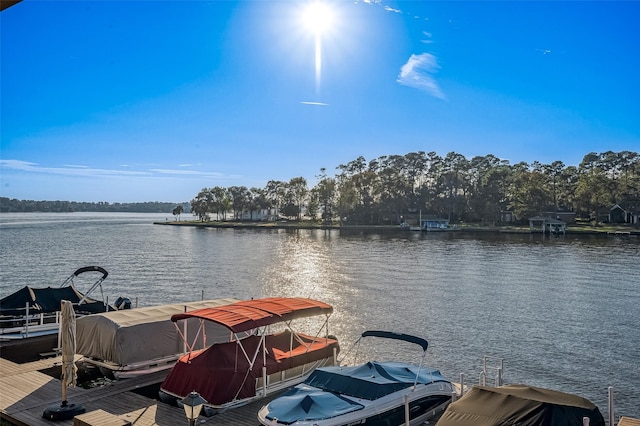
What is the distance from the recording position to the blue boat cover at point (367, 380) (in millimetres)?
12648

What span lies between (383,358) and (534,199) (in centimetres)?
11898

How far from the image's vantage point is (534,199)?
129875 mm

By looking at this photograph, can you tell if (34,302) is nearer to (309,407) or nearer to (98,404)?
(98,404)

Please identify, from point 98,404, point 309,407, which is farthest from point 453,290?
point 98,404

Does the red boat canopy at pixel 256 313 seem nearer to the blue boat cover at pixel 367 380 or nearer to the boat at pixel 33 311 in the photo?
the blue boat cover at pixel 367 380

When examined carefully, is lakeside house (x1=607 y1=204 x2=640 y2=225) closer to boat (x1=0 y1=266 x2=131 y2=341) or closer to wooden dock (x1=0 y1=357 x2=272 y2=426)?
boat (x1=0 y1=266 x2=131 y2=341)

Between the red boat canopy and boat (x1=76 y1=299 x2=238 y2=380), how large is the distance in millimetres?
1484

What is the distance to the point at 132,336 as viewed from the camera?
54.4 ft

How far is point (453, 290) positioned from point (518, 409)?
3395 cm

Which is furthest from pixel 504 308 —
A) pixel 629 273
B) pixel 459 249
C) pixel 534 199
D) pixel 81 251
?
pixel 534 199

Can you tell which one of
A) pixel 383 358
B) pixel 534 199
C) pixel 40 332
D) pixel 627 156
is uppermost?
pixel 627 156

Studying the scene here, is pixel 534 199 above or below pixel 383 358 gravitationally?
above

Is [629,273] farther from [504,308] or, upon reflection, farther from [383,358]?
[383,358]

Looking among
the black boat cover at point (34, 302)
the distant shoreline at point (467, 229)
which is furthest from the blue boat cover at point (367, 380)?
the distant shoreline at point (467, 229)
